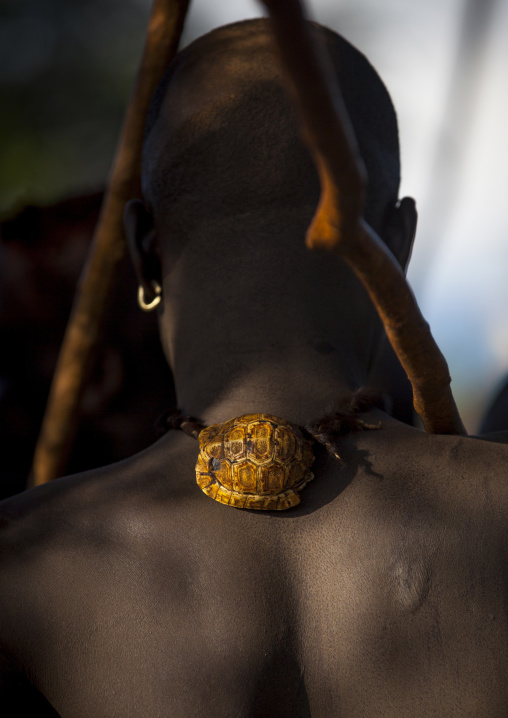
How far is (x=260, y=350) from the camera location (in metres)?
1.13

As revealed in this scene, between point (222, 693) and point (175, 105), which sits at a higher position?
point (175, 105)

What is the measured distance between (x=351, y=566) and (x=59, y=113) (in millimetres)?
2635

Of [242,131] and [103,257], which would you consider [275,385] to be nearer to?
[242,131]

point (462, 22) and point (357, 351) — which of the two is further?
point (462, 22)

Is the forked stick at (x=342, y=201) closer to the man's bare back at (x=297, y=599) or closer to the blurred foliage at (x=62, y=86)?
the man's bare back at (x=297, y=599)

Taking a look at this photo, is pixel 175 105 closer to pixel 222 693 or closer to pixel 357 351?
pixel 357 351

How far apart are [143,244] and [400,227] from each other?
50cm

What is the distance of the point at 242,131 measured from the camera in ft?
4.04

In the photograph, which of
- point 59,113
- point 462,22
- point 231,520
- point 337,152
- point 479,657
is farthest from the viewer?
point 59,113

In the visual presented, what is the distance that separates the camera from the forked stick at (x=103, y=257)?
73.9 inches

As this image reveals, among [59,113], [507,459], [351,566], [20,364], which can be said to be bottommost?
[20,364]

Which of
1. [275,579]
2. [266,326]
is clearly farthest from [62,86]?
[275,579]

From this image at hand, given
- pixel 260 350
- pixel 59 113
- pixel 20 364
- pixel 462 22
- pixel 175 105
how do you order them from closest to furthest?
pixel 260 350
pixel 175 105
pixel 462 22
pixel 20 364
pixel 59 113

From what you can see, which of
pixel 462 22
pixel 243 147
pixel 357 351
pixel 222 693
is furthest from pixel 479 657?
pixel 462 22
